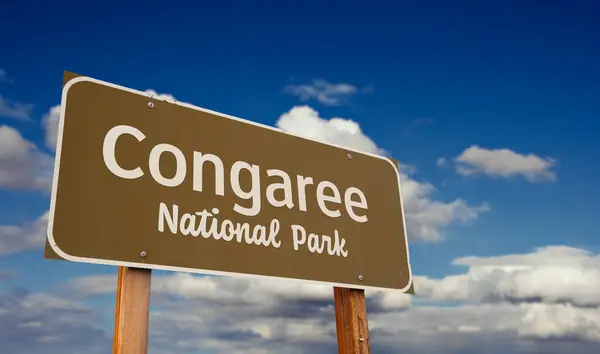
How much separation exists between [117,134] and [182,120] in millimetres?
466

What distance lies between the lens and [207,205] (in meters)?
3.42

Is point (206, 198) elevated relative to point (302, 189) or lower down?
lower down

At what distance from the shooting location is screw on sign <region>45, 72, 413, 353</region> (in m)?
3.02

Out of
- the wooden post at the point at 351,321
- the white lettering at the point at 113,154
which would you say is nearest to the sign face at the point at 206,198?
the white lettering at the point at 113,154

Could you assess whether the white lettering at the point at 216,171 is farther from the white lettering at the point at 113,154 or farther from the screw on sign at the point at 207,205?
the white lettering at the point at 113,154

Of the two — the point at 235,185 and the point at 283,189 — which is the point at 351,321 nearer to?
the point at 283,189

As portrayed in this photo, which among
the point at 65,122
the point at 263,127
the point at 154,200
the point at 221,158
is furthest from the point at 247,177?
the point at 65,122

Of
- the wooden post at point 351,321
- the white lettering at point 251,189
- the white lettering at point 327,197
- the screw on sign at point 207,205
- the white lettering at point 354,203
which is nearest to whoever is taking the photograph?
the screw on sign at point 207,205

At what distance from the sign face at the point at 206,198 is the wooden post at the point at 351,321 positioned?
0.11m

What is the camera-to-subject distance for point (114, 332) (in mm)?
2955

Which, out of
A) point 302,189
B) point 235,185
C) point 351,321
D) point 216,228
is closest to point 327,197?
point 302,189

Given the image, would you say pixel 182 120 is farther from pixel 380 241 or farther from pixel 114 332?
pixel 380 241

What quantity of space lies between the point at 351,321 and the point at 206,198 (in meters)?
1.39

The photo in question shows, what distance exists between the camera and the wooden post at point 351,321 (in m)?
3.89
